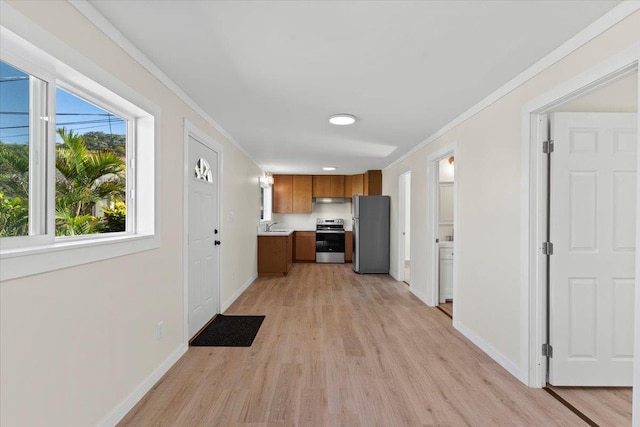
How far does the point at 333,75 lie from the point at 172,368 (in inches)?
103

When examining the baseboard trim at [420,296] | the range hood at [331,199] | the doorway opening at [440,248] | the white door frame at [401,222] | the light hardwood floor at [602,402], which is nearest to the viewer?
the light hardwood floor at [602,402]

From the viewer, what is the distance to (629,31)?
1.63m

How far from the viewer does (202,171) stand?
3.57 m

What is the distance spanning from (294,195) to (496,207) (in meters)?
6.03

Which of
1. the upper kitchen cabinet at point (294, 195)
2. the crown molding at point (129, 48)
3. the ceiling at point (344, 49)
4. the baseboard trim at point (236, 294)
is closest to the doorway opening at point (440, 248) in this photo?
the ceiling at point (344, 49)

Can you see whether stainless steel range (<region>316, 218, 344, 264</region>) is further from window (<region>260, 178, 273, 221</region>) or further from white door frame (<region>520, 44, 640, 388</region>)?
white door frame (<region>520, 44, 640, 388</region>)

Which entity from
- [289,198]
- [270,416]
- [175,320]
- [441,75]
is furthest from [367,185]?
[270,416]

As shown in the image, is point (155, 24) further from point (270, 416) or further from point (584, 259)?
point (584, 259)

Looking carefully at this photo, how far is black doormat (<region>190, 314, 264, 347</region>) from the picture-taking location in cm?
313

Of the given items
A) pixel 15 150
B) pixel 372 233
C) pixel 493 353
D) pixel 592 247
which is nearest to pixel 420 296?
pixel 493 353

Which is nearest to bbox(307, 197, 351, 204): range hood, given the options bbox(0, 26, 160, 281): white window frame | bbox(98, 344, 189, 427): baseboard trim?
bbox(98, 344, 189, 427): baseboard trim


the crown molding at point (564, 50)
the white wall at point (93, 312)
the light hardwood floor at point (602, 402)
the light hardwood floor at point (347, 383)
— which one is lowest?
the light hardwood floor at point (347, 383)

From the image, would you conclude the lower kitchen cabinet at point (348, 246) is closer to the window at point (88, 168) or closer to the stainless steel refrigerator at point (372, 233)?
the stainless steel refrigerator at point (372, 233)

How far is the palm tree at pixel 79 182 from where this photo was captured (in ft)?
5.67
